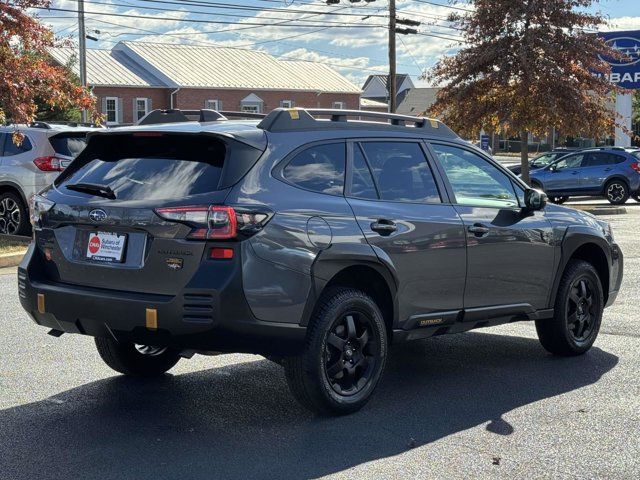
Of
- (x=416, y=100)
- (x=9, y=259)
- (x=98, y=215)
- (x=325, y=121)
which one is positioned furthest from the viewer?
(x=416, y=100)

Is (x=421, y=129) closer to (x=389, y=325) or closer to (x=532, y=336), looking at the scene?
(x=389, y=325)

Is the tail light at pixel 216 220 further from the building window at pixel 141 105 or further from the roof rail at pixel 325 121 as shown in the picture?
the building window at pixel 141 105

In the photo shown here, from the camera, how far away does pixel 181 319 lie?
5309 mm

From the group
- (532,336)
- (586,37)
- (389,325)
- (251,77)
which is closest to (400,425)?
(389,325)

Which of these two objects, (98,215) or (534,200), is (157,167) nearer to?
(98,215)

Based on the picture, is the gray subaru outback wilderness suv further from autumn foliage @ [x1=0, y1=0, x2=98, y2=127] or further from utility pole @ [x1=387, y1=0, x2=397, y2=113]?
utility pole @ [x1=387, y1=0, x2=397, y2=113]

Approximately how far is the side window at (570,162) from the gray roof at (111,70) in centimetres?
3277

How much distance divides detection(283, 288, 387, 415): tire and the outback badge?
854 millimetres

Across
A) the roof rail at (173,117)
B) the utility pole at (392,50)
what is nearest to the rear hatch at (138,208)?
the roof rail at (173,117)

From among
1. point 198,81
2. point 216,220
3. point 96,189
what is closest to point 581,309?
point 216,220

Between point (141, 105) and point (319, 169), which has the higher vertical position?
point (141, 105)

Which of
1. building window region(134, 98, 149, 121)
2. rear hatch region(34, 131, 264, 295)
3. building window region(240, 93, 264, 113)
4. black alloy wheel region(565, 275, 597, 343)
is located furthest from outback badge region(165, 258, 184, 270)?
building window region(240, 93, 264, 113)

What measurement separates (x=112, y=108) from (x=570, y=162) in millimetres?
33963

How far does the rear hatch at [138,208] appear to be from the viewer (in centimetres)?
538
